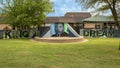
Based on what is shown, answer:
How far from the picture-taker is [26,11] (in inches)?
1756

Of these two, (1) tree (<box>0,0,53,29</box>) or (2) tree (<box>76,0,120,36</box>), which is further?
(1) tree (<box>0,0,53,29</box>)

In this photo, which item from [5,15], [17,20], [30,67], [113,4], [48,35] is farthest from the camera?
[5,15]

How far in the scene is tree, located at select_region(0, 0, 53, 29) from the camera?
1734 inches

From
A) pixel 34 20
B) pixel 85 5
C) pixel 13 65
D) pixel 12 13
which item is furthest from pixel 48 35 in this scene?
pixel 13 65

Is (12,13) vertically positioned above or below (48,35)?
above

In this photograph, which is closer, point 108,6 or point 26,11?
point 108,6

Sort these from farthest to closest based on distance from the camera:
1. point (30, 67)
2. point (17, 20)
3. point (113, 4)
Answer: point (17, 20)
point (113, 4)
point (30, 67)

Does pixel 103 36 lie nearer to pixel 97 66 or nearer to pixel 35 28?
pixel 35 28

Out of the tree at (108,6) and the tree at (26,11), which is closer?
the tree at (108,6)

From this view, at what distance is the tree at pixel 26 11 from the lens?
44031 millimetres

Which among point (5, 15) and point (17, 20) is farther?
point (5, 15)

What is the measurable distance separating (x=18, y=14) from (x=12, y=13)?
48.2 inches

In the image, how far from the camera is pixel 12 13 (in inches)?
1768

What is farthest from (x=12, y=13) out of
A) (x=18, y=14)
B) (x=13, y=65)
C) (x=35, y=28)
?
(x=13, y=65)
